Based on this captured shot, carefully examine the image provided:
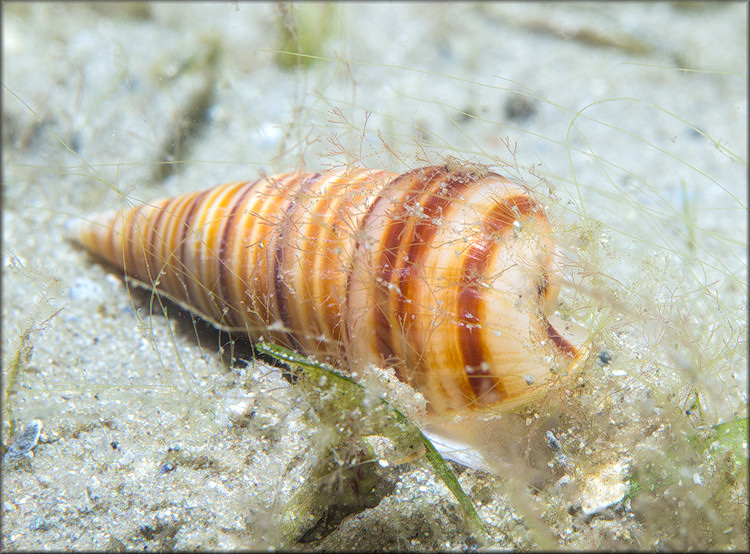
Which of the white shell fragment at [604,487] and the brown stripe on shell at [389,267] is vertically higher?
the brown stripe on shell at [389,267]

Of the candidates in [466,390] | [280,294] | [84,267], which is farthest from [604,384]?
[84,267]

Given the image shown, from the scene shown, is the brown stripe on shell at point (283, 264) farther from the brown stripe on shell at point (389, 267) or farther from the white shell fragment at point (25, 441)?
the white shell fragment at point (25, 441)

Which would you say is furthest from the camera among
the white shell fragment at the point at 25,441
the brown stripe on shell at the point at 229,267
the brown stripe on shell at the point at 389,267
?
the brown stripe on shell at the point at 229,267

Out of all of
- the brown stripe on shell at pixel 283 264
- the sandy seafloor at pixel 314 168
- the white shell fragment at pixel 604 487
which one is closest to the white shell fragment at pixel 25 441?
the sandy seafloor at pixel 314 168

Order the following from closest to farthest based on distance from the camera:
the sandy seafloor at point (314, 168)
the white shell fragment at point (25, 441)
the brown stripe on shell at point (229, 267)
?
the sandy seafloor at point (314, 168) < the white shell fragment at point (25, 441) < the brown stripe on shell at point (229, 267)

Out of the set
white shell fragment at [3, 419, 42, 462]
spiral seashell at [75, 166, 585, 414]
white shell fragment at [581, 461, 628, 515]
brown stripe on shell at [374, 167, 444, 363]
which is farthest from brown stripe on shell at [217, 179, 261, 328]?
white shell fragment at [581, 461, 628, 515]

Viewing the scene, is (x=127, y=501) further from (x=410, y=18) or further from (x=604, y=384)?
(x=410, y=18)
